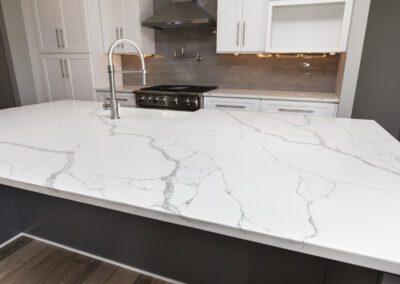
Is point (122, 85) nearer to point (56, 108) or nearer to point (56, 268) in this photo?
point (56, 108)

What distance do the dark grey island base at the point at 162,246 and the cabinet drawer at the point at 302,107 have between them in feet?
6.57

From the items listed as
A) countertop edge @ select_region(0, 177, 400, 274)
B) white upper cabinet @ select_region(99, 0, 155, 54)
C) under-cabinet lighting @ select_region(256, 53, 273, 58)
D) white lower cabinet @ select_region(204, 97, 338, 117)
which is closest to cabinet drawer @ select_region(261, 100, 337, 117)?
white lower cabinet @ select_region(204, 97, 338, 117)

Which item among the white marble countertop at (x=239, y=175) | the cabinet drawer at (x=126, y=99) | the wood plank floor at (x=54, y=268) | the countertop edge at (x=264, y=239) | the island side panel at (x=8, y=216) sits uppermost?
the white marble countertop at (x=239, y=175)

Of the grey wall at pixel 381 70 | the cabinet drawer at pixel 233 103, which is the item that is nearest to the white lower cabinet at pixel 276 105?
the cabinet drawer at pixel 233 103

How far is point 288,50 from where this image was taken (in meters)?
2.87

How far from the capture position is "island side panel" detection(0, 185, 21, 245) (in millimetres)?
1767

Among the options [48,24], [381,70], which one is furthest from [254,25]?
[48,24]

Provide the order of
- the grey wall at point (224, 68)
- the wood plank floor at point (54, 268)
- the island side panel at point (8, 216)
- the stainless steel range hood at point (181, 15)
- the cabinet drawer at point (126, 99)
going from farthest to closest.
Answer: the cabinet drawer at point (126, 99), the grey wall at point (224, 68), the stainless steel range hood at point (181, 15), the island side panel at point (8, 216), the wood plank floor at point (54, 268)

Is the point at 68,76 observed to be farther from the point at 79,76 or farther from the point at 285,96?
the point at 285,96

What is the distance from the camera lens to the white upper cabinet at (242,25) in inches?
114

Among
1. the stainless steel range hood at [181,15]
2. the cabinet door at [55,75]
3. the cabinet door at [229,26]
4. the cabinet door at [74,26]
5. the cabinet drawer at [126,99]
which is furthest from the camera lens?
the cabinet door at [55,75]

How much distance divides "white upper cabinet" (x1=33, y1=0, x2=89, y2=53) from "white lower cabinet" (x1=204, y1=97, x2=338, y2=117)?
1769 millimetres

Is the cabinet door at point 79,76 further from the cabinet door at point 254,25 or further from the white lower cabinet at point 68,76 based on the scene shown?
the cabinet door at point 254,25

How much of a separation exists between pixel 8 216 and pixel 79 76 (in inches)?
87.0
